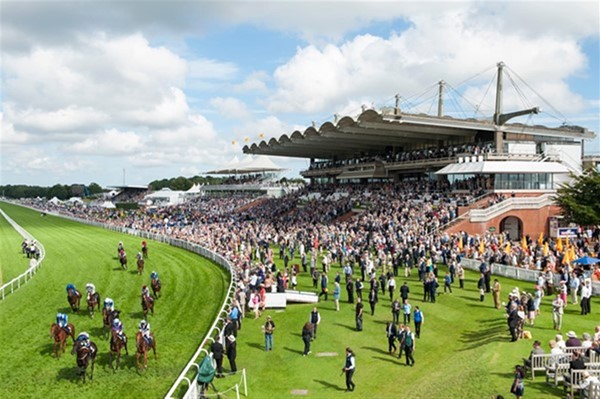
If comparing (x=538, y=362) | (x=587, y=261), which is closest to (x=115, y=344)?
(x=538, y=362)

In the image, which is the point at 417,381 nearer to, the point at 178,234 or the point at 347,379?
the point at 347,379

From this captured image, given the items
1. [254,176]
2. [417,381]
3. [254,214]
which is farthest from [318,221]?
[254,176]

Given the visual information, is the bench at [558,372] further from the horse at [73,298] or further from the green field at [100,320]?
the horse at [73,298]

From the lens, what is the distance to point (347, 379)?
1338 cm

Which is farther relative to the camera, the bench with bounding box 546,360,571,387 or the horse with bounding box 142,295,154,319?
the horse with bounding box 142,295,154,319

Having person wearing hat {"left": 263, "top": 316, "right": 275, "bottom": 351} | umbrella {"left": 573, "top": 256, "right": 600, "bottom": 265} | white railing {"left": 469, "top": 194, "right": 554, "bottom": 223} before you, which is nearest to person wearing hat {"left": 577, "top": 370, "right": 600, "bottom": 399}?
person wearing hat {"left": 263, "top": 316, "right": 275, "bottom": 351}

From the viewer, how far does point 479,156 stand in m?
40.8

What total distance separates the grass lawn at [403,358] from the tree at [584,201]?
13.7 metres

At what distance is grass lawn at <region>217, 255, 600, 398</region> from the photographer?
43.2 feet

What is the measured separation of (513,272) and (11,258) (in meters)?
30.0

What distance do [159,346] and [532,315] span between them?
11785 mm

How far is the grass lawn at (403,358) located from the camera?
13.2 m

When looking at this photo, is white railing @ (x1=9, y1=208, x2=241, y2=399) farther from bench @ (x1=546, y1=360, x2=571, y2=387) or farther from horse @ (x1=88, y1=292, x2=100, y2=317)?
bench @ (x1=546, y1=360, x2=571, y2=387)

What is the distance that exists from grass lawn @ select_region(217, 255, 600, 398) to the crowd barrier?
2.31 metres
